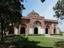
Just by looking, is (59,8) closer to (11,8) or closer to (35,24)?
(11,8)

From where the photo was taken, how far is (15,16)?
81.9ft

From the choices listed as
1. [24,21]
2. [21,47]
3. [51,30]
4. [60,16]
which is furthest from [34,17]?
[21,47]

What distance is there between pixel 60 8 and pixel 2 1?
1608 cm

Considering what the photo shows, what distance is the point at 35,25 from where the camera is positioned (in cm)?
6250

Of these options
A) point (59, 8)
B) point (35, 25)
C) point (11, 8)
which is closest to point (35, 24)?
point (35, 25)

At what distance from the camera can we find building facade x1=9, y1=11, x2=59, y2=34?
60.8m

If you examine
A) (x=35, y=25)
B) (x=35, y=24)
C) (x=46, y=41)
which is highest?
(x=35, y=24)

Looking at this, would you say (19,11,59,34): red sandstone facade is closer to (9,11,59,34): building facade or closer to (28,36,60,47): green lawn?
(9,11,59,34): building facade

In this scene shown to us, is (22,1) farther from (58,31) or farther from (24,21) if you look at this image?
(58,31)

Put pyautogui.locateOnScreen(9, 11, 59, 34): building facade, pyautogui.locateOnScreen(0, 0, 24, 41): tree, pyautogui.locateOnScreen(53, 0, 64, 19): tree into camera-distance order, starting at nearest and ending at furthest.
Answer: pyautogui.locateOnScreen(0, 0, 24, 41): tree → pyautogui.locateOnScreen(53, 0, 64, 19): tree → pyautogui.locateOnScreen(9, 11, 59, 34): building facade

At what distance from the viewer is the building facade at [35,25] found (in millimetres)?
60750

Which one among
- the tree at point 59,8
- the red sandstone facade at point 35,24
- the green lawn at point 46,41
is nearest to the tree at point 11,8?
the green lawn at point 46,41

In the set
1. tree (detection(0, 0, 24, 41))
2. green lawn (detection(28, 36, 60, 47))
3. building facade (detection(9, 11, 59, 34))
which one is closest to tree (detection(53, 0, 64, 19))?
green lawn (detection(28, 36, 60, 47))

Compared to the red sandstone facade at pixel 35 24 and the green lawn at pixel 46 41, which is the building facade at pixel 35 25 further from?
the green lawn at pixel 46 41
